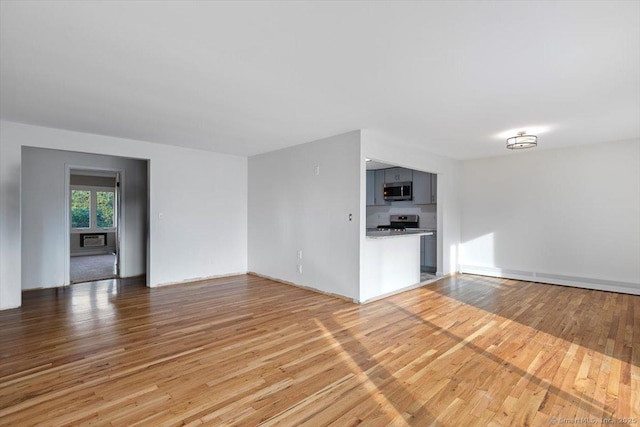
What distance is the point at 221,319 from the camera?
366 centimetres

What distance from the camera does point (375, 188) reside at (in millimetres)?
8133

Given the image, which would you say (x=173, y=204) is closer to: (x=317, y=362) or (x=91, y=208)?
(x=317, y=362)

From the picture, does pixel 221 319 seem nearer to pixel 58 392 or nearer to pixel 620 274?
pixel 58 392

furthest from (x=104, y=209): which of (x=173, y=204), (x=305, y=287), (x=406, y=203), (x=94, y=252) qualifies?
(x=406, y=203)

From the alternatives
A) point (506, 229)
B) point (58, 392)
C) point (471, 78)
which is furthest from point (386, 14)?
point (506, 229)

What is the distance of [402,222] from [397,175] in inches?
45.2

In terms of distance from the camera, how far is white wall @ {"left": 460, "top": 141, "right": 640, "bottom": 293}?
496 centimetres

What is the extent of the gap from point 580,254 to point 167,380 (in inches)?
247

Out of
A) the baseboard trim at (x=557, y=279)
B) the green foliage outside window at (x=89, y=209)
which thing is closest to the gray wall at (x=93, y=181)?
the green foliage outside window at (x=89, y=209)

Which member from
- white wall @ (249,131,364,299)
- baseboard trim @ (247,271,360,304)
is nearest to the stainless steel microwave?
white wall @ (249,131,364,299)

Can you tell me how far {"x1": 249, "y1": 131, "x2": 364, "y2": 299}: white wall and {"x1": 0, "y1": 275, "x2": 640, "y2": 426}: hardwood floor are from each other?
2.05 ft

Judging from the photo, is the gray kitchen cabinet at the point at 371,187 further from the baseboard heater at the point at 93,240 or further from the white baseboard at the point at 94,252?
the baseboard heater at the point at 93,240

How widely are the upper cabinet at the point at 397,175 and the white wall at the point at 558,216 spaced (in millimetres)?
1198

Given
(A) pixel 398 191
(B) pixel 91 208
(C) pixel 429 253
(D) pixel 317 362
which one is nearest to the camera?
(D) pixel 317 362
